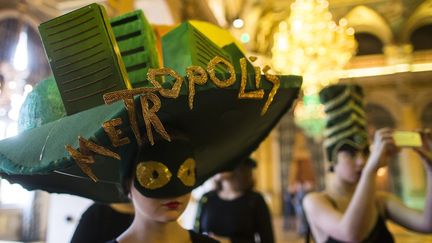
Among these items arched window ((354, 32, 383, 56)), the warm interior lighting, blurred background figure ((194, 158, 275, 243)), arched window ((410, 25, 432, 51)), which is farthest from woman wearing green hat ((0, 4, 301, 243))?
arched window ((354, 32, 383, 56))

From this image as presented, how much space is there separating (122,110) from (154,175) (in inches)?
11.0

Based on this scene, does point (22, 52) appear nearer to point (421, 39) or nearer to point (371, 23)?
point (371, 23)

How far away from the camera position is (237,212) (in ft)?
8.64

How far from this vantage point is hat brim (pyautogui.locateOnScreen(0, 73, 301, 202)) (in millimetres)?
932

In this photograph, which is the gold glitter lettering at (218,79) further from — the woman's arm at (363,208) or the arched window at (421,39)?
Result: the arched window at (421,39)

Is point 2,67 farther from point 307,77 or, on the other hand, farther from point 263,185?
point 263,185

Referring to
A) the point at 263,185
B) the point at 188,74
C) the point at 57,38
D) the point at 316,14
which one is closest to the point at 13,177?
the point at 57,38

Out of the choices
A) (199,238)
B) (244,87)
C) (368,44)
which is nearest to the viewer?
(244,87)

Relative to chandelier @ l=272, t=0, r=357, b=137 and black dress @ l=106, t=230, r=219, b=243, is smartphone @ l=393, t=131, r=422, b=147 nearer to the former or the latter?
black dress @ l=106, t=230, r=219, b=243

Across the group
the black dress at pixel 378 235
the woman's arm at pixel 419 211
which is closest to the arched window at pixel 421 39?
the woman's arm at pixel 419 211

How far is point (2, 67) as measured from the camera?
4617mm

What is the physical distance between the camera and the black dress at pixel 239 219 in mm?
2602

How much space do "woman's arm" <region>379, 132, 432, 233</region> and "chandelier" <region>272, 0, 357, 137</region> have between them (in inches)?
266

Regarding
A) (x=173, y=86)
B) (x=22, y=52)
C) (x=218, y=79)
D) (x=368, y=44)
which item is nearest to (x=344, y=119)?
(x=218, y=79)
